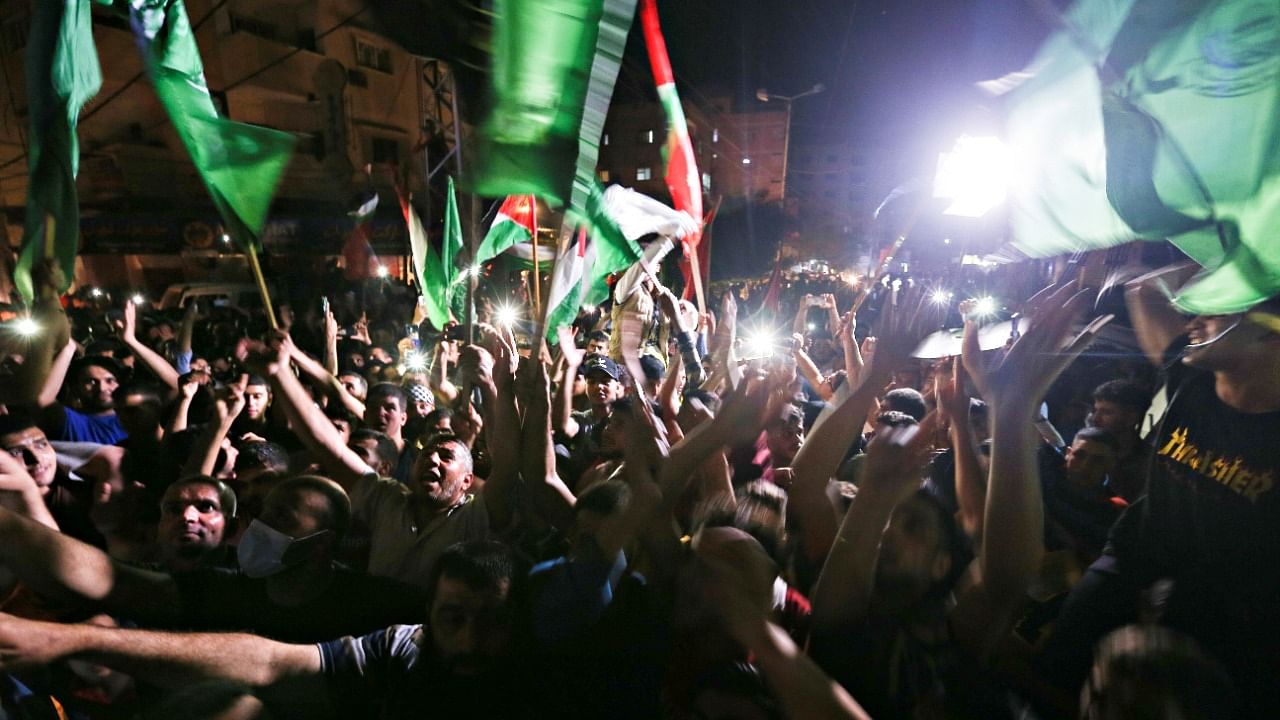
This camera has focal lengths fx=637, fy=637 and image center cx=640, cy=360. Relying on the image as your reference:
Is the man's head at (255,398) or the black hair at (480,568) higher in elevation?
the black hair at (480,568)

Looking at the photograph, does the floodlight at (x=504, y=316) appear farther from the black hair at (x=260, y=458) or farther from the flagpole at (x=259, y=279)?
the black hair at (x=260, y=458)

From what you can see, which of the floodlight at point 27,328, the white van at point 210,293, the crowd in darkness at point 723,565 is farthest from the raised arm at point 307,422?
the white van at point 210,293

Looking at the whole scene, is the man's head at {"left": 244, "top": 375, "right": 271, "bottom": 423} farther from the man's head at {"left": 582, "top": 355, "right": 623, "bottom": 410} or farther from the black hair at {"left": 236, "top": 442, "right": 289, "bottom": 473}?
the man's head at {"left": 582, "top": 355, "right": 623, "bottom": 410}

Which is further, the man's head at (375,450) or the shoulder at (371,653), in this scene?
the man's head at (375,450)

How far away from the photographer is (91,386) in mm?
4539

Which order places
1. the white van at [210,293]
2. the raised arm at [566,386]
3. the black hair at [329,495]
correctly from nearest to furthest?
the black hair at [329,495] < the raised arm at [566,386] < the white van at [210,293]

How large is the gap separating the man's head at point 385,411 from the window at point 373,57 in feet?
81.7

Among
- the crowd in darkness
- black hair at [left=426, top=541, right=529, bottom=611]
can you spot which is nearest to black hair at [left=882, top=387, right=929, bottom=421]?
the crowd in darkness

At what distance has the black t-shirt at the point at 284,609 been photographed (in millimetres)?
2254

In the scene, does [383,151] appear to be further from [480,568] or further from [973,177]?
[480,568]

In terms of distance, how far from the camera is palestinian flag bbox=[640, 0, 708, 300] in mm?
4629

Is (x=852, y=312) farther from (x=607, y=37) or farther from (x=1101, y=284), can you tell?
(x=607, y=37)

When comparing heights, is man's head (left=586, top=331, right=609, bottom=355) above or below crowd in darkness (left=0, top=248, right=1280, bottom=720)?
below

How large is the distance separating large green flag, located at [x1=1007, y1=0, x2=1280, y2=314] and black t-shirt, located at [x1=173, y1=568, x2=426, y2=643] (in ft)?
10.6
